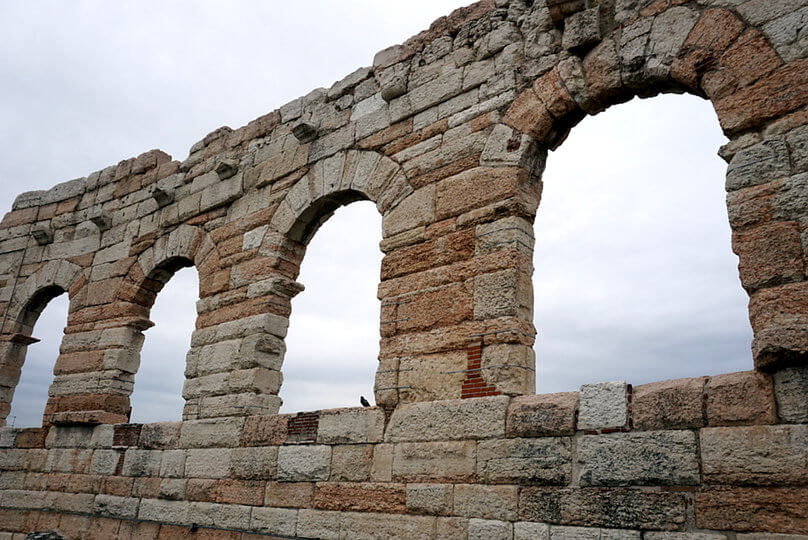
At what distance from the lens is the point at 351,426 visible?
16.6 feet

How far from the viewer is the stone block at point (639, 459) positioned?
340 cm

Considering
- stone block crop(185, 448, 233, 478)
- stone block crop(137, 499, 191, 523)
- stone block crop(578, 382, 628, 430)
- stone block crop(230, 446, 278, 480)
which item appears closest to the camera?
stone block crop(578, 382, 628, 430)

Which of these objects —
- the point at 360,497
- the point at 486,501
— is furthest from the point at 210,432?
the point at 486,501

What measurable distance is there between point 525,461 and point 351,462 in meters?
1.56

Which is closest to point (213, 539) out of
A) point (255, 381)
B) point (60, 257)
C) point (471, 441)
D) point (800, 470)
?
point (255, 381)

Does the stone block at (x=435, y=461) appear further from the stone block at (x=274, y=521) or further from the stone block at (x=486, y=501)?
the stone block at (x=274, y=521)

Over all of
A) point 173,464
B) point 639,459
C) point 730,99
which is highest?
point 730,99

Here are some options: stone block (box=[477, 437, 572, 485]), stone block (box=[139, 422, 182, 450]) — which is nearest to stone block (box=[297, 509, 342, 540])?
stone block (box=[477, 437, 572, 485])

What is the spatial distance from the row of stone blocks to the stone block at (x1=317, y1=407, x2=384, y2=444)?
0.01m

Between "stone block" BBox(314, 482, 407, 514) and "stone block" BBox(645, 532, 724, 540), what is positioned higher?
"stone block" BBox(314, 482, 407, 514)

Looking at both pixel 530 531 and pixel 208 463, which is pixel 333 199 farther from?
pixel 530 531

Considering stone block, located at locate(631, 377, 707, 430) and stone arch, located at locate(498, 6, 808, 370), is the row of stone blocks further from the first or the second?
stone arch, located at locate(498, 6, 808, 370)

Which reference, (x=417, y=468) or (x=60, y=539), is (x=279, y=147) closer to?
(x=417, y=468)

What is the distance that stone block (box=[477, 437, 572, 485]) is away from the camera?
3.84 meters
